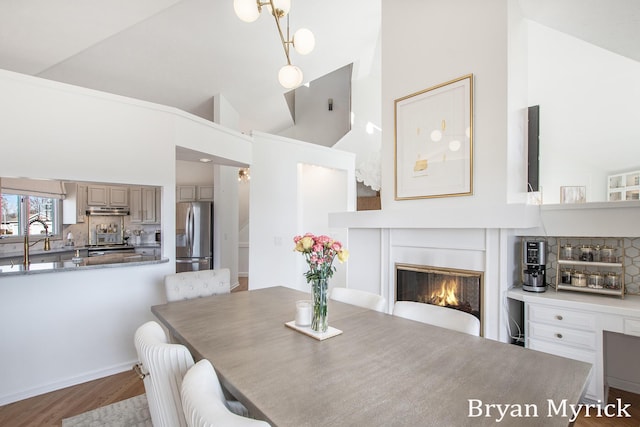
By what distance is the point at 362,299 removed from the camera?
2.10 metres

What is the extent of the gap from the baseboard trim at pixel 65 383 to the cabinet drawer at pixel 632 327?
360 cm

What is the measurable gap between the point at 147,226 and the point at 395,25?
5.29 metres

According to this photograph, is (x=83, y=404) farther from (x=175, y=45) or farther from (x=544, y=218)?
(x=175, y=45)

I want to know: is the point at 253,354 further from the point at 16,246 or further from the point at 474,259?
the point at 16,246

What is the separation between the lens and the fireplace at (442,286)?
2.53 meters

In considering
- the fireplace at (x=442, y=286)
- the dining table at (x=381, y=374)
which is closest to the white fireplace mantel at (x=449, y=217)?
the fireplace at (x=442, y=286)

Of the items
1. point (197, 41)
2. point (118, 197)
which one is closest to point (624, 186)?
point (197, 41)

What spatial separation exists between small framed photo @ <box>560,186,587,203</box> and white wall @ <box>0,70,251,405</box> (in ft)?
11.0

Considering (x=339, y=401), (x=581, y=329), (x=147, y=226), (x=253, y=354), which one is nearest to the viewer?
(x=339, y=401)

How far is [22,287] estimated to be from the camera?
2268 mm

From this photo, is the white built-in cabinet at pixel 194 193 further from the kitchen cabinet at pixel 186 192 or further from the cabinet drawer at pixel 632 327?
the cabinet drawer at pixel 632 327

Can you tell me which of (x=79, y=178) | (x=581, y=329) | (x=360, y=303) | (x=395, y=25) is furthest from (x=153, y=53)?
(x=581, y=329)

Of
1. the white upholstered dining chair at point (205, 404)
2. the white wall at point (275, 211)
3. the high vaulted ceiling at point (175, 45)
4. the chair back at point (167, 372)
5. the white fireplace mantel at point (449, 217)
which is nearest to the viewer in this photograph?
the white upholstered dining chair at point (205, 404)

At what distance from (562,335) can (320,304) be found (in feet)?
5.95
